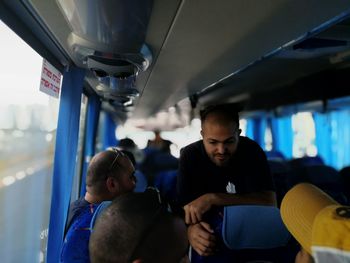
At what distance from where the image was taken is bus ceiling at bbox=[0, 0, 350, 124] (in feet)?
4.71

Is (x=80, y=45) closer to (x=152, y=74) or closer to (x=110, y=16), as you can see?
(x=110, y=16)

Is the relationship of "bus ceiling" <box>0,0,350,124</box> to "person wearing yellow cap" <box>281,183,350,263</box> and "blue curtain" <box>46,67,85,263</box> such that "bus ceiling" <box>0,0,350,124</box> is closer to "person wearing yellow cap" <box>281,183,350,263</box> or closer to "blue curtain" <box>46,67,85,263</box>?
"blue curtain" <box>46,67,85,263</box>

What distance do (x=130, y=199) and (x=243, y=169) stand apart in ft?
3.74

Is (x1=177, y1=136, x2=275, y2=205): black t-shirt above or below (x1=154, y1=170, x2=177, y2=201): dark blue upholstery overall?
above

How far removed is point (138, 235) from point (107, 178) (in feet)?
3.99

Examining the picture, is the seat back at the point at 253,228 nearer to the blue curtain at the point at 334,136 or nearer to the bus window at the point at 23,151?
the bus window at the point at 23,151

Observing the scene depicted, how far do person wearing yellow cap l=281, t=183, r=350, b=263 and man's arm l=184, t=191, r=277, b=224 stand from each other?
2.16 feet

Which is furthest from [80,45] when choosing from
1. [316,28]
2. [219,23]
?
[316,28]

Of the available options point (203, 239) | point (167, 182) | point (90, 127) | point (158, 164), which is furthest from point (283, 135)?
point (203, 239)

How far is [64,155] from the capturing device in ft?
7.75

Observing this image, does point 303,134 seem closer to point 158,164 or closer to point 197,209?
point 158,164

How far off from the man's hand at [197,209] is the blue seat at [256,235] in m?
0.19

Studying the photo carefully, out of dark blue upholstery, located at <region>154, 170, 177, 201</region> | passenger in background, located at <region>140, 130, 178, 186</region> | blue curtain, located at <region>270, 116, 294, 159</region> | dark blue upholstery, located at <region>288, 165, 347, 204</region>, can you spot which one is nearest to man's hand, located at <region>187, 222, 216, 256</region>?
dark blue upholstery, located at <region>154, 170, 177, 201</region>

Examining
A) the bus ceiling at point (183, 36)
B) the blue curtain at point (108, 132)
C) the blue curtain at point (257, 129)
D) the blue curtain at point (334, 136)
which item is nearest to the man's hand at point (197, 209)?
the bus ceiling at point (183, 36)
